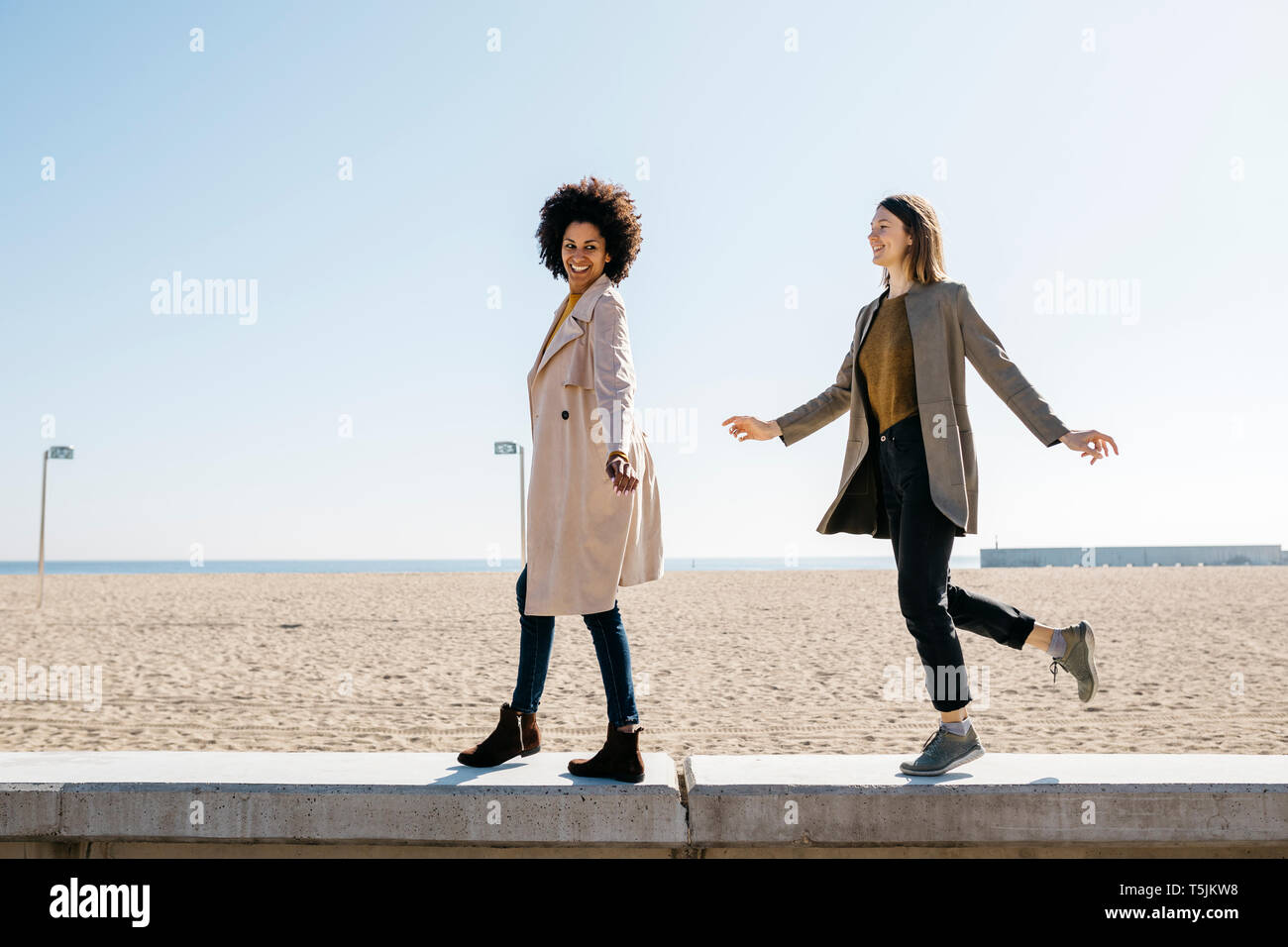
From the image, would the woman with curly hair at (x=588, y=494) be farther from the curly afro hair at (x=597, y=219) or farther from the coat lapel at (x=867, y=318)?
the coat lapel at (x=867, y=318)

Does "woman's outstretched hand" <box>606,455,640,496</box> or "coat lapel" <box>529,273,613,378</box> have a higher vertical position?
"coat lapel" <box>529,273,613,378</box>

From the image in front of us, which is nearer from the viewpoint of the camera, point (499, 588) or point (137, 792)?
point (137, 792)

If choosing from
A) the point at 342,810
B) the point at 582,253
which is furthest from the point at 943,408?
the point at 342,810

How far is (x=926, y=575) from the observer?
9.45 ft

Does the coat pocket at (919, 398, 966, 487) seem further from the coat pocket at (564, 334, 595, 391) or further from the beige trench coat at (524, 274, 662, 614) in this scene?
the coat pocket at (564, 334, 595, 391)

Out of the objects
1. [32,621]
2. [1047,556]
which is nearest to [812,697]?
[32,621]

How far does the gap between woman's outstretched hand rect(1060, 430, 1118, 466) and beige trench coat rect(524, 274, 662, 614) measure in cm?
131

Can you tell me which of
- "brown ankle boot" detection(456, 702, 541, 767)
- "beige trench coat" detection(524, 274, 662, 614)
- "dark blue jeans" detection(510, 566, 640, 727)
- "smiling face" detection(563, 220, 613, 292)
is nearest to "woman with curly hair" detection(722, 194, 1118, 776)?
"beige trench coat" detection(524, 274, 662, 614)

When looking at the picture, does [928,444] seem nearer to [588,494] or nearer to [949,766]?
[949,766]

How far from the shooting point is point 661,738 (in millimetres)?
7215

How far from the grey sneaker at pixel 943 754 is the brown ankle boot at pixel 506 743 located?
1.18m

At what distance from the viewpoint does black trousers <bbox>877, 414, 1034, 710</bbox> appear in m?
2.88

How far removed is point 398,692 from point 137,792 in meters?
7.15
